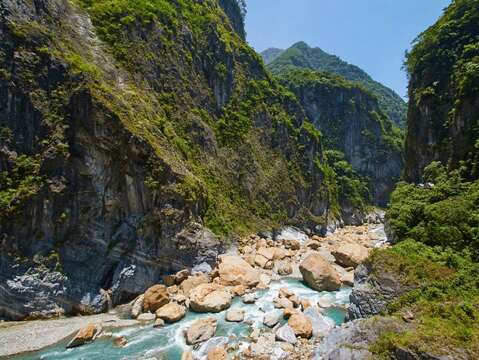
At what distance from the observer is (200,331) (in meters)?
14.4

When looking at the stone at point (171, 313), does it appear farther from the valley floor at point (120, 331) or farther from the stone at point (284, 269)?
the stone at point (284, 269)

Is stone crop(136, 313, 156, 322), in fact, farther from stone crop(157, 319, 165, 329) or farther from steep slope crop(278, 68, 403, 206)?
steep slope crop(278, 68, 403, 206)

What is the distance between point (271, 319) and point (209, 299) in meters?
3.99

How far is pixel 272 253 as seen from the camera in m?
27.7

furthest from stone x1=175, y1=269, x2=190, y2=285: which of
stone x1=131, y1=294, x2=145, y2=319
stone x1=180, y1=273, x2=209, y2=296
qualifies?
stone x1=131, y1=294, x2=145, y2=319

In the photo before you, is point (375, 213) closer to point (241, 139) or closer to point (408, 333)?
point (241, 139)

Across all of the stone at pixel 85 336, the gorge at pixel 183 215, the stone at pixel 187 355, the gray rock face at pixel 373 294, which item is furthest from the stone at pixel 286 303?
the stone at pixel 85 336

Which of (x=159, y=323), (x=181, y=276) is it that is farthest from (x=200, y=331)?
(x=181, y=276)

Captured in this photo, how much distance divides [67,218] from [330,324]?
53.5ft

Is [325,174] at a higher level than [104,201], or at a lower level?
higher

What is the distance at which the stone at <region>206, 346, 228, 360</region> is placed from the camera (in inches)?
484

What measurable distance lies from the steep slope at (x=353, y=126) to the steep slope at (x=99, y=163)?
46960 millimetres

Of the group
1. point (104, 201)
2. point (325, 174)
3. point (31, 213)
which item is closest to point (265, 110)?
point (325, 174)

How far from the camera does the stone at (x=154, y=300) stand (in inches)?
677
